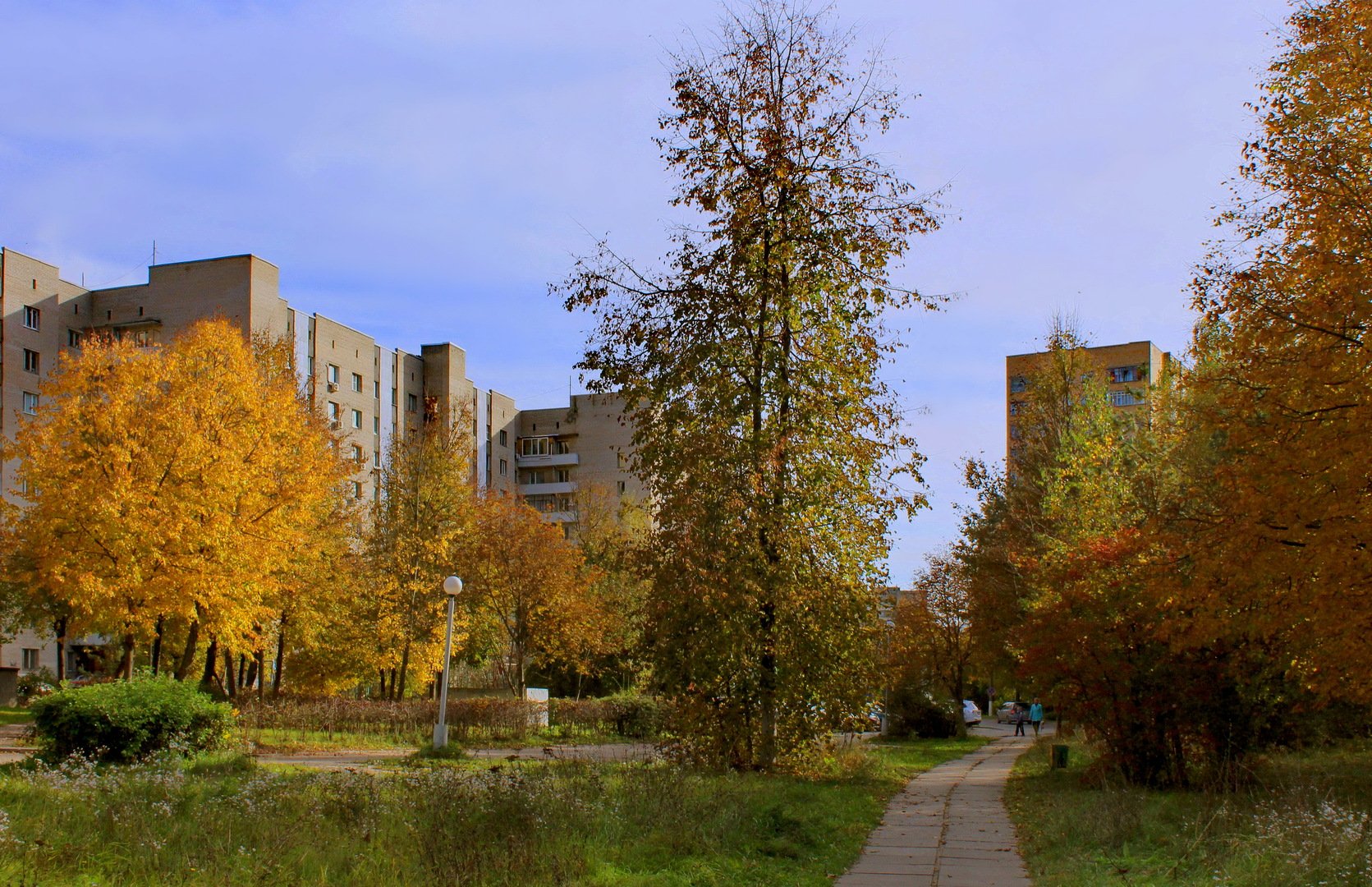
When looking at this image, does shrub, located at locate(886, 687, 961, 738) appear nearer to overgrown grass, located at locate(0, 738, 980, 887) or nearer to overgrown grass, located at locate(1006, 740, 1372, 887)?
overgrown grass, located at locate(1006, 740, 1372, 887)

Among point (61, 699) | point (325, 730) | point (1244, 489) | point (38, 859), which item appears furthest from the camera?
point (325, 730)

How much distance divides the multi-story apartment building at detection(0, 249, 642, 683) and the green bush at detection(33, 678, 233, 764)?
70.0 ft

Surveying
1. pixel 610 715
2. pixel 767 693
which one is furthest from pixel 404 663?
pixel 767 693

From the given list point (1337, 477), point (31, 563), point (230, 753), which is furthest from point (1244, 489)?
point (31, 563)

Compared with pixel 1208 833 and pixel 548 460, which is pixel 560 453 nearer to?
pixel 548 460

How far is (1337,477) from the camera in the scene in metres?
12.7

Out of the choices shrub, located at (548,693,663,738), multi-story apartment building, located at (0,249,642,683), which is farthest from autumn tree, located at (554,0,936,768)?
multi-story apartment building, located at (0,249,642,683)

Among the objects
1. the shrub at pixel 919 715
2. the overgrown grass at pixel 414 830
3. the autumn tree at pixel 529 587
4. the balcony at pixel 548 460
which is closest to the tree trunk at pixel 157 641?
the autumn tree at pixel 529 587

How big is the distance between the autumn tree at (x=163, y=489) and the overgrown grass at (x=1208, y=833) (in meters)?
18.0

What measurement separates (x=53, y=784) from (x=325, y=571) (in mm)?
24013

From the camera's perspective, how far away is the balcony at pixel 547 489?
89125 mm

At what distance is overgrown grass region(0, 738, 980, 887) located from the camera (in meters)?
7.97

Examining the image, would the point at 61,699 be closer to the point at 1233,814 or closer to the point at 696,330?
the point at 696,330

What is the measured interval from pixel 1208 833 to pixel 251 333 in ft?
162
